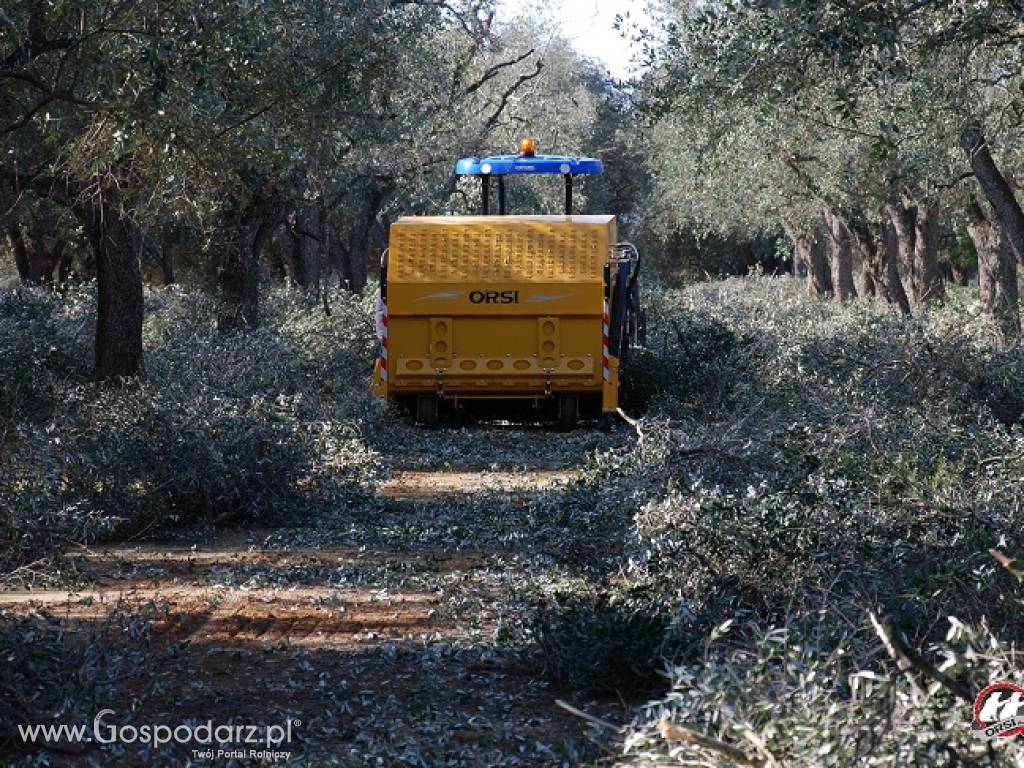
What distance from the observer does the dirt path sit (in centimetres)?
522

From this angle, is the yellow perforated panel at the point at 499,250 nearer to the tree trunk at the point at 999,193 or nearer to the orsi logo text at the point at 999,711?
the tree trunk at the point at 999,193

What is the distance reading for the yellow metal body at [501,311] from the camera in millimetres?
14227

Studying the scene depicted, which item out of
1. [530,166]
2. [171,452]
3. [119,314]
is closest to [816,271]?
[530,166]

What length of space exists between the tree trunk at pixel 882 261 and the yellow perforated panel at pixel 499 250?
15.6 m

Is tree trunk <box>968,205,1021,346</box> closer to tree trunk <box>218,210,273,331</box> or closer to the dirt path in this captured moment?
tree trunk <box>218,210,273,331</box>

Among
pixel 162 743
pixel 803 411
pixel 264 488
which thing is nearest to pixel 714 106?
pixel 803 411

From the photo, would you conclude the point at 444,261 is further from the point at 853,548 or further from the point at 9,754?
the point at 9,754

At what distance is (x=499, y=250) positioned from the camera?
47.4 feet

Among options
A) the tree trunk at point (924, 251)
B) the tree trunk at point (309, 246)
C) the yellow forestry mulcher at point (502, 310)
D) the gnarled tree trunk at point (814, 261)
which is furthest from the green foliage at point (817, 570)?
the gnarled tree trunk at point (814, 261)

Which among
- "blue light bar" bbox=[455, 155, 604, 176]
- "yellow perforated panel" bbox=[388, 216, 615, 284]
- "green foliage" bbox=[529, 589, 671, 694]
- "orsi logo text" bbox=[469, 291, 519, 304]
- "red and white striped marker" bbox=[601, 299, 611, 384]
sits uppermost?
"blue light bar" bbox=[455, 155, 604, 176]

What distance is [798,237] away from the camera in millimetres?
36281

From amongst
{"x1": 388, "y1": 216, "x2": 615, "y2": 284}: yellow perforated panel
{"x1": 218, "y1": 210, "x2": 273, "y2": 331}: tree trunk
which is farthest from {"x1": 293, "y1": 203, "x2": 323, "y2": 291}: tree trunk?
{"x1": 388, "y1": 216, "x2": 615, "y2": 284}: yellow perforated panel

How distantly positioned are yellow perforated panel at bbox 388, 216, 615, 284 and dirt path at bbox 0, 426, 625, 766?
366 centimetres

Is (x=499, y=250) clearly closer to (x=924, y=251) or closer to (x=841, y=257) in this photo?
(x=924, y=251)
